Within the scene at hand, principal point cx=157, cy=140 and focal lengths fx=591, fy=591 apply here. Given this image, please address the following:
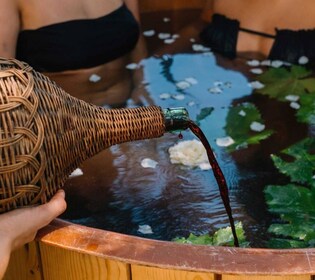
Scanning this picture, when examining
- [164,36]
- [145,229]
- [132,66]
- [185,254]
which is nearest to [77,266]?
[185,254]

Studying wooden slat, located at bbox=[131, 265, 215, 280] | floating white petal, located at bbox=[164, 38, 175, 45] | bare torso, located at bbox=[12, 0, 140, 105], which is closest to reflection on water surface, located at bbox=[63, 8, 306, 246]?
bare torso, located at bbox=[12, 0, 140, 105]

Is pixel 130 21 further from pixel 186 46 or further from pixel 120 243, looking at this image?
pixel 120 243

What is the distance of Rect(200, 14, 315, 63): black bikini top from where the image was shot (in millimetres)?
2812

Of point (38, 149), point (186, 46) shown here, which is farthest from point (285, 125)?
point (38, 149)

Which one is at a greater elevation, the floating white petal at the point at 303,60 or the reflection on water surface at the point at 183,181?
the floating white petal at the point at 303,60

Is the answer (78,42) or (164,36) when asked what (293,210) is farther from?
(164,36)

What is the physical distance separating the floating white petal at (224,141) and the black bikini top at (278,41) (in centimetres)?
77

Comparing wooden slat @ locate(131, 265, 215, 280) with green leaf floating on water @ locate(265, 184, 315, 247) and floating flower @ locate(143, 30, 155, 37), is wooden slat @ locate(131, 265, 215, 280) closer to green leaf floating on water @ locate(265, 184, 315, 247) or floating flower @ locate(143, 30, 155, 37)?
green leaf floating on water @ locate(265, 184, 315, 247)

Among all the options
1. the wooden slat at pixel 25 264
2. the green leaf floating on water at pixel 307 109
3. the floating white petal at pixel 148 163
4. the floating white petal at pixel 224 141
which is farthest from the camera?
the green leaf floating on water at pixel 307 109

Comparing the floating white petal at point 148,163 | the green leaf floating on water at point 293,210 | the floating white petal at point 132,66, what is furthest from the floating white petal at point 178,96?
the green leaf floating on water at point 293,210

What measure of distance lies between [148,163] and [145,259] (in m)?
0.86

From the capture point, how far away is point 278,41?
2.84m

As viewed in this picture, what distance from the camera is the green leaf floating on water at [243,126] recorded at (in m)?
2.23

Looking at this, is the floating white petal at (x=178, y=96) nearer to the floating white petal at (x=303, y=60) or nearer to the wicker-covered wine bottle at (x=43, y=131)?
the floating white petal at (x=303, y=60)
